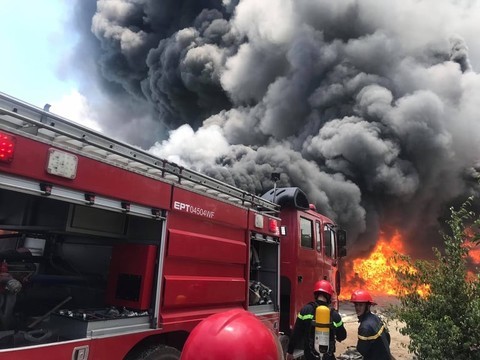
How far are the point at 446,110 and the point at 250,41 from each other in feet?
49.1

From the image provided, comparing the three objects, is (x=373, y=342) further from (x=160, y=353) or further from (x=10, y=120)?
(x=10, y=120)

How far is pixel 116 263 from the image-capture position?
145 inches

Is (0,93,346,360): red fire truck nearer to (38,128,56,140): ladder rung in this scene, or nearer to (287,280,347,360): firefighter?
(38,128,56,140): ladder rung

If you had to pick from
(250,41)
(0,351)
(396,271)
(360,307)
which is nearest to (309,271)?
(396,271)

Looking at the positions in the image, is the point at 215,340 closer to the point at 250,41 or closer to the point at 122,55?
the point at 250,41

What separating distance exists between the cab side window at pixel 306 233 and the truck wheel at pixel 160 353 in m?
3.35

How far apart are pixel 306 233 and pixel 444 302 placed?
2.49 metres

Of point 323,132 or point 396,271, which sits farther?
point 323,132

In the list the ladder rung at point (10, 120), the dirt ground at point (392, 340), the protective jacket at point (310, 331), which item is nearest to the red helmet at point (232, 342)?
the ladder rung at point (10, 120)

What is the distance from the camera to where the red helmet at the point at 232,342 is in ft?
5.33

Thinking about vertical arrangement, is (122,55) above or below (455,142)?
above

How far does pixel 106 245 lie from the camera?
4.09m

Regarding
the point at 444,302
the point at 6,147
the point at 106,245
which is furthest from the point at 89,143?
the point at 444,302

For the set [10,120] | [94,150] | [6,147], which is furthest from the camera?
[94,150]
